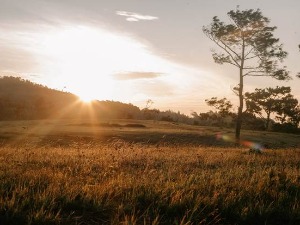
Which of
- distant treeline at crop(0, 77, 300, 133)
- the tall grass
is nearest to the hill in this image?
distant treeline at crop(0, 77, 300, 133)

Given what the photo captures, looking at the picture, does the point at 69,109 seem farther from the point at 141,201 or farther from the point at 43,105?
the point at 141,201

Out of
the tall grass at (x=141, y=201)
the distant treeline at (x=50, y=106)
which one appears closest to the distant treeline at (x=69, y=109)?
the distant treeline at (x=50, y=106)

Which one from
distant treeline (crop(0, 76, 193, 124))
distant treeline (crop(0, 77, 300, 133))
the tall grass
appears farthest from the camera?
distant treeline (crop(0, 76, 193, 124))

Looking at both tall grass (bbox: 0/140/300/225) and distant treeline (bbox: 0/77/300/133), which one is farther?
distant treeline (bbox: 0/77/300/133)

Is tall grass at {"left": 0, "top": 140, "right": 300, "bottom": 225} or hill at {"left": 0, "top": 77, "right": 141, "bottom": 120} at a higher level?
hill at {"left": 0, "top": 77, "right": 141, "bottom": 120}

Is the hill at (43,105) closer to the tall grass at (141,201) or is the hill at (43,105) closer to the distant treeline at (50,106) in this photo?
the distant treeline at (50,106)

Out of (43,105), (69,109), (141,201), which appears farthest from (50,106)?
(141,201)

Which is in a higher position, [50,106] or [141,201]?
[50,106]

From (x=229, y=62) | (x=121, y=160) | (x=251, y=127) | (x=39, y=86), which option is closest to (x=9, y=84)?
(x=39, y=86)

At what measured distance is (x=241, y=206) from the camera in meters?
6.12

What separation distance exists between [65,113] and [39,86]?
152 feet

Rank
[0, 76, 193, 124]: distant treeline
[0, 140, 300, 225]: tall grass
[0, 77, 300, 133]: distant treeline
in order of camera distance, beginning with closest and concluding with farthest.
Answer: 1. [0, 140, 300, 225]: tall grass
2. [0, 77, 300, 133]: distant treeline
3. [0, 76, 193, 124]: distant treeline

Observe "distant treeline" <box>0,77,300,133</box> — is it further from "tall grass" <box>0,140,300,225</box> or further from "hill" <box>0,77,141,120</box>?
"tall grass" <box>0,140,300,225</box>

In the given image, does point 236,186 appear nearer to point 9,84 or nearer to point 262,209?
point 262,209
